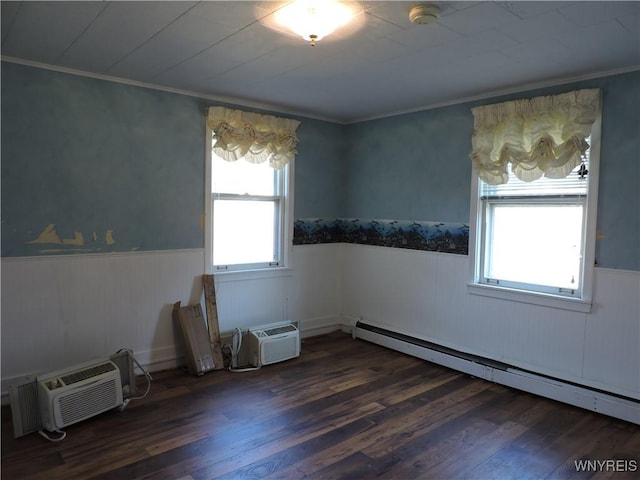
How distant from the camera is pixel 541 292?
350cm

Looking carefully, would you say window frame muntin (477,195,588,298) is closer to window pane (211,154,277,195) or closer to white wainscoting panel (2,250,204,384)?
window pane (211,154,277,195)

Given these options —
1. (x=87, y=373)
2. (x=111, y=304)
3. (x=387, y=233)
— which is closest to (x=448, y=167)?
(x=387, y=233)

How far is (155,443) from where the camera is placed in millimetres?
2682

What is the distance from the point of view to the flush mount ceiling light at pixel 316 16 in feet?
7.04

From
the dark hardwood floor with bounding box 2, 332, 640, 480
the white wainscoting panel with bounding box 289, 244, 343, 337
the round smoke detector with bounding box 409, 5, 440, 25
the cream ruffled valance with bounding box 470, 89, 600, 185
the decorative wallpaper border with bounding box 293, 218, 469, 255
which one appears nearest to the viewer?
the round smoke detector with bounding box 409, 5, 440, 25

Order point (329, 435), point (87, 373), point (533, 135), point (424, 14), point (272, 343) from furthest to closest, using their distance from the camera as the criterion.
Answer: point (272, 343)
point (533, 135)
point (87, 373)
point (329, 435)
point (424, 14)

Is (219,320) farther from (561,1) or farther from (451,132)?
(561,1)

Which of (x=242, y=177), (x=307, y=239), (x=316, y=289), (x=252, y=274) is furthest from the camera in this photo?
(x=316, y=289)

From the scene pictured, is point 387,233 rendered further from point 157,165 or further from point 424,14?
point 424,14

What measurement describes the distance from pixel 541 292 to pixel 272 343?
7.31 feet

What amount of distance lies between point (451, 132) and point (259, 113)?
1.76 metres

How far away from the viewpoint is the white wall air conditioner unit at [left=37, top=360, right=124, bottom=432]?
2.76m

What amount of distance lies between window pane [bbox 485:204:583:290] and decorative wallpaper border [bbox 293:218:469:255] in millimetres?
263

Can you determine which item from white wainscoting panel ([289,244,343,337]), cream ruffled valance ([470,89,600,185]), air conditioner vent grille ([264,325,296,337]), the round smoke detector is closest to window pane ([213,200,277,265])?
white wainscoting panel ([289,244,343,337])
